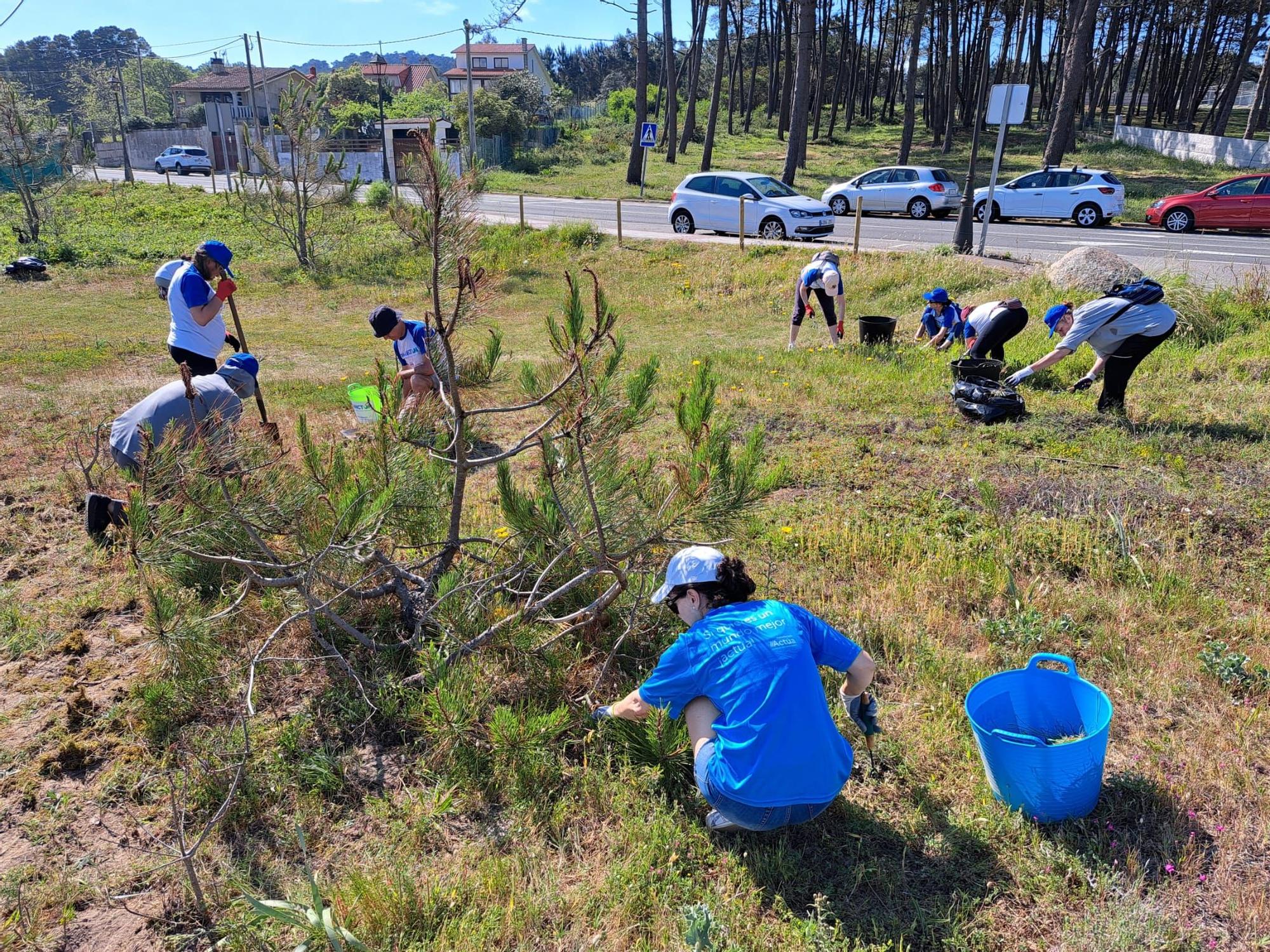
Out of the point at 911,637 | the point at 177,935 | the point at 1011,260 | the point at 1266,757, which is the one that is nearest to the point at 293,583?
the point at 177,935

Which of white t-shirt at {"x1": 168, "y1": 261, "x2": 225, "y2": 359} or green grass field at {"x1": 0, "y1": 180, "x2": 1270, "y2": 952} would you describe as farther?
white t-shirt at {"x1": 168, "y1": 261, "x2": 225, "y2": 359}

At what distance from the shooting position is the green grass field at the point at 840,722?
2555mm

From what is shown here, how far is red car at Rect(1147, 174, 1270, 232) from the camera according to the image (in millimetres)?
16766

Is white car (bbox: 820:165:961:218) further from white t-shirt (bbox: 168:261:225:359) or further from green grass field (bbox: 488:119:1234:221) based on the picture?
white t-shirt (bbox: 168:261:225:359)

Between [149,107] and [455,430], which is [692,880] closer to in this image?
[455,430]

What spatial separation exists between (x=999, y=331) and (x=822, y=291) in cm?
238

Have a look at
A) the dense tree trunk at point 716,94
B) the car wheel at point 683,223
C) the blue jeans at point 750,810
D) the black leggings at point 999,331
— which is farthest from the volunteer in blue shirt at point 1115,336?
the dense tree trunk at point 716,94

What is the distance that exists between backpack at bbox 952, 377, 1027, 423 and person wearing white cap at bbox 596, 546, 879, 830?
179 inches

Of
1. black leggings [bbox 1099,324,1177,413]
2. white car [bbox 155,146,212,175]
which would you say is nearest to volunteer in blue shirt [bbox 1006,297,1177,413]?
black leggings [bbox 1099,324,1177,413]

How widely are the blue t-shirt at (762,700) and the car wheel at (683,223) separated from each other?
Result: 16.7 m

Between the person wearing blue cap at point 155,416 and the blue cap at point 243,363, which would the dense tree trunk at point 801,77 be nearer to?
the blue cap at point 243,363

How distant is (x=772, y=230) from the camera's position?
16.9 meters

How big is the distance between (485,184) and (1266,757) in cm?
342

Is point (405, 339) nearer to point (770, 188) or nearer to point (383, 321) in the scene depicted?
point (383, 321)
